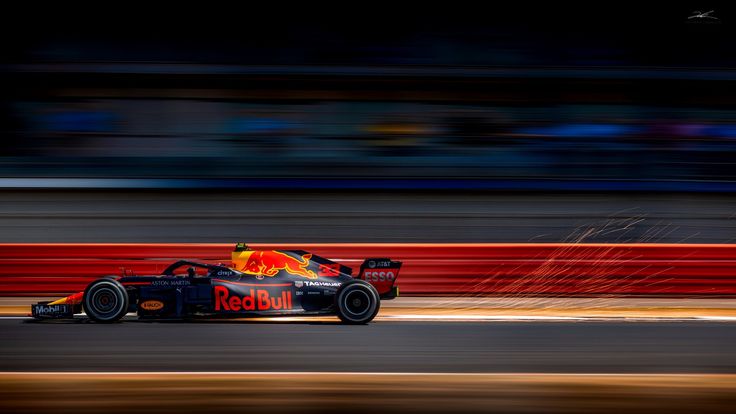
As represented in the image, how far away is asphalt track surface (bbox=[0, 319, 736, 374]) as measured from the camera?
724 cm

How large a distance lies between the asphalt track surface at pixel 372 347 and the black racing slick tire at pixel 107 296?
0.52 feet

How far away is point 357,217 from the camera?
1697 centimetres

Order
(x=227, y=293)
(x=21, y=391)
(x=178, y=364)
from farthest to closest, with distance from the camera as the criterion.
Result: (x=227, y=293) < (x=178, y=364) < (x=21, y=391)

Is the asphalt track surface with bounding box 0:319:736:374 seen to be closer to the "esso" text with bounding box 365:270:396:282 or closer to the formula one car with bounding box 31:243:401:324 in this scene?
the formula one car with bounding box 31:243:401:324

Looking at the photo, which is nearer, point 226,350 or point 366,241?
point 226,350

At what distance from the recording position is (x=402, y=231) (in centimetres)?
1694

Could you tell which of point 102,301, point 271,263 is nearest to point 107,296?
point 102,301

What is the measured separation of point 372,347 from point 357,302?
6.21 feet

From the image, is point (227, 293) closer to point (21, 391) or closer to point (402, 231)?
point (21, 391)

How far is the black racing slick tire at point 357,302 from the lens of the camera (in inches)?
401

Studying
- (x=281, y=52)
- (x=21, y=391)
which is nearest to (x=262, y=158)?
(x=281, y=52)

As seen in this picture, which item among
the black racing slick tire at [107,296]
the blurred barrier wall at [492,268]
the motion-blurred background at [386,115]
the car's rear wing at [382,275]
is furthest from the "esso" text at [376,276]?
the motion-blurred background at [386,115]

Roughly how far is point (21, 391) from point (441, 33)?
13248 mm

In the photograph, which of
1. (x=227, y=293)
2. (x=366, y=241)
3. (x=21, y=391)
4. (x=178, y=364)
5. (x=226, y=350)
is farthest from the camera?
(x=366, y=241)
